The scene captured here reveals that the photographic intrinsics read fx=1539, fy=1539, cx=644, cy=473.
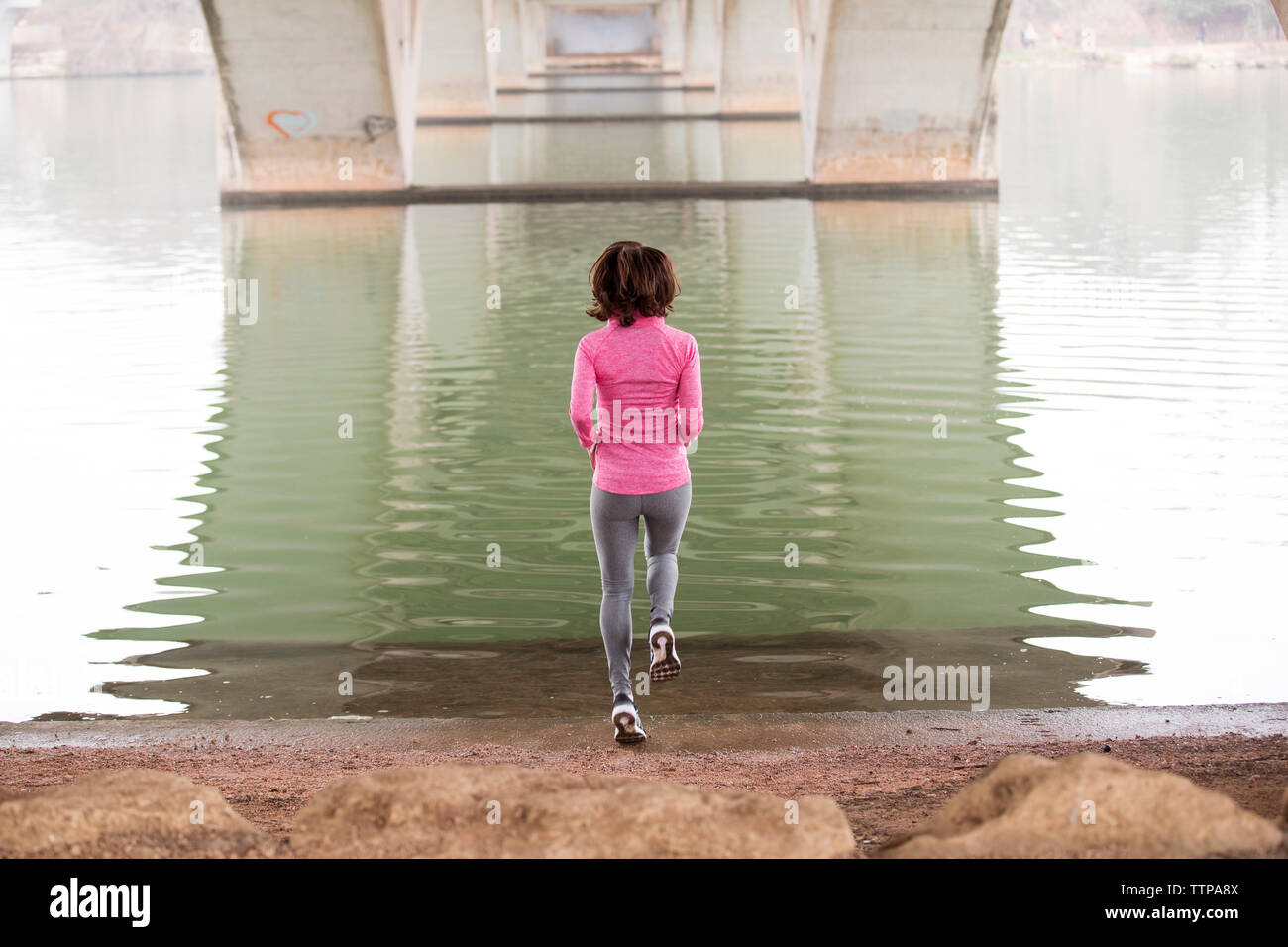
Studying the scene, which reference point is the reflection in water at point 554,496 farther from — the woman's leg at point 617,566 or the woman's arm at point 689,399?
the woman's arm at point 689,399

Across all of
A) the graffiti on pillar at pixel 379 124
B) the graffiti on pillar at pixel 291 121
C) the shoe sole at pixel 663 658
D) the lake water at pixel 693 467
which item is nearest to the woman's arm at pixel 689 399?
the shoe sole at pixel 663 658

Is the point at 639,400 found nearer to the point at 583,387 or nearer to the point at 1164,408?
the point at 583,387

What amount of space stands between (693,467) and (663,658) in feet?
14.6

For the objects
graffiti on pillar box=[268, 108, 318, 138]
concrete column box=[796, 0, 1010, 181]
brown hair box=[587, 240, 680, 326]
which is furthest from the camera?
graffiti on pillar box=[268, 108, 318, 138]

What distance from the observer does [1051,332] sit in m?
13.7

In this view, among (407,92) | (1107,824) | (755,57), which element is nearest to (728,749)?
(1107,824)

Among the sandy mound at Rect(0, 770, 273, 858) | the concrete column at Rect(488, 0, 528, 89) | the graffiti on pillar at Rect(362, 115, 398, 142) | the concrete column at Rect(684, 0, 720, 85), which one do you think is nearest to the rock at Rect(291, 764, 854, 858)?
the sandy mound at Rect(0, 770, 273, 858)

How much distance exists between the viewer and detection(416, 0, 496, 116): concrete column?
48531 millimetres

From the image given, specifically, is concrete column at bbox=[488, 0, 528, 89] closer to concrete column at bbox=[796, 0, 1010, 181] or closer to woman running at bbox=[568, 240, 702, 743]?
concrete column at bbox=[796, 0, 1010, 181]

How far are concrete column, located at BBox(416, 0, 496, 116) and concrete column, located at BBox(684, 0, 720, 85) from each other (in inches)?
529

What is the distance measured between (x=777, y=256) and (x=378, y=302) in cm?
524

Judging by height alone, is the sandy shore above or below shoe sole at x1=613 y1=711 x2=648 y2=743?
below

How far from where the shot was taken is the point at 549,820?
11.0ft

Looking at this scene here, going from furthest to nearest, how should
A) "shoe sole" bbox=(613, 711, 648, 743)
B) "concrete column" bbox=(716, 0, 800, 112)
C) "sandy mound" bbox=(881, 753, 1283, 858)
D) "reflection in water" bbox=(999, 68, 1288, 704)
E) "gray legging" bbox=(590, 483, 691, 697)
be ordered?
"concrete column" bbox=(716, 0, 800, 112), "reflection in water" bbox=(999, 68, 1288, 704), "shoe sole" bbox=(613, 711, 648, 743), "gray legging" bbox=(590, 483, 691, 697), "sandy mound" bbox=(881, 753, 1283, 858)
